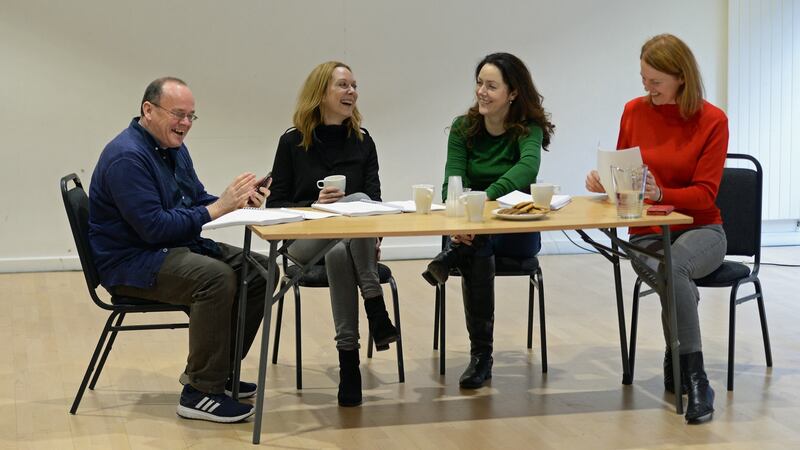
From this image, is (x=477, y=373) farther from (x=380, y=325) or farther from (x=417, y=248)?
(x=417, y=248)

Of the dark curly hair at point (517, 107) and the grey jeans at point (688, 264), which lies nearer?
the grey jeans at point (688, 264)

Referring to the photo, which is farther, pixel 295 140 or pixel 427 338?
pixel 427 338

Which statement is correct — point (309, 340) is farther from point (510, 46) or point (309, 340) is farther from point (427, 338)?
point (510, 46)

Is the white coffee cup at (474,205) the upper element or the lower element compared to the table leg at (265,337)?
upper

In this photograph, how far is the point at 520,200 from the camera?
11.5 ft

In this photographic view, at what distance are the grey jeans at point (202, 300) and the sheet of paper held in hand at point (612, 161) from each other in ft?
4.22

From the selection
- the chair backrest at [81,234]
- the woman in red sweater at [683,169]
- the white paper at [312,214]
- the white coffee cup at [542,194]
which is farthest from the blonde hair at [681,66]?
the chair backrest at [81,234]

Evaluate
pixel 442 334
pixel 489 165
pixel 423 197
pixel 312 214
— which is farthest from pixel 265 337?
pixel 489 165

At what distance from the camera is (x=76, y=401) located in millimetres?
3430

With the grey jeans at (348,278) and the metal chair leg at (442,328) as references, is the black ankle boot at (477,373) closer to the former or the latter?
the metal chair leg at (442,328)

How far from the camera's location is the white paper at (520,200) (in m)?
3.41

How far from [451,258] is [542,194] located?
1.75 feet

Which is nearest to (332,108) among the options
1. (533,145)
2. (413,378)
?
(533,145)

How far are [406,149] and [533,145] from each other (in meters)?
2.69
